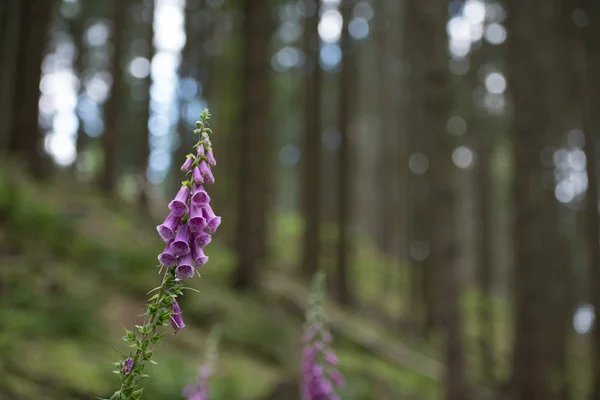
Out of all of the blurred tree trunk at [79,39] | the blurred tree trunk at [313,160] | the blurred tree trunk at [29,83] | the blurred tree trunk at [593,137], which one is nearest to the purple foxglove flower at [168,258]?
the blurred tree trunk at [29,83]

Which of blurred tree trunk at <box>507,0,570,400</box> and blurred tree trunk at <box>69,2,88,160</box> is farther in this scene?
blurred tree trunk at <box>69,2,88,160</box>

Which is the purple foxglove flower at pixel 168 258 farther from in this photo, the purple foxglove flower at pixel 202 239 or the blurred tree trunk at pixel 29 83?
the blurred tree trunk at pixel 29 83

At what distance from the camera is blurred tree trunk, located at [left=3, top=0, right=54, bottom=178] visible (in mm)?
10891

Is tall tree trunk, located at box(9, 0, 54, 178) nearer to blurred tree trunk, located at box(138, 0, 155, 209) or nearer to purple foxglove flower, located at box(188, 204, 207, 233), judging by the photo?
blurred tree trunk, located at box(138, 0, 155, 209)

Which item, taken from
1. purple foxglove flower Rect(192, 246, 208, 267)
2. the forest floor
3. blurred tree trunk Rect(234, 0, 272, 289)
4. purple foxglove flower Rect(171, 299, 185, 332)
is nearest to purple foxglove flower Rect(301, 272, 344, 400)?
purple foxglove flower Rect(171, 299, 185, 332)

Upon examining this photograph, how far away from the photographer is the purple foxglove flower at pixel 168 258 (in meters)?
2.20

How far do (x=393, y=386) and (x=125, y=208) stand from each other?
786 centimetres

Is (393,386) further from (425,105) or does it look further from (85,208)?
(85,208)

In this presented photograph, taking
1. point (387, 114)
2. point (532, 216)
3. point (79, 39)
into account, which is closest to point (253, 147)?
point (532, 216)

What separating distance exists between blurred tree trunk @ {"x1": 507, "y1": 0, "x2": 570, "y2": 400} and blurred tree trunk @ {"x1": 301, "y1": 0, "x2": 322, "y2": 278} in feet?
18.7

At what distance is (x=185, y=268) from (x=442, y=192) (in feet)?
17.5

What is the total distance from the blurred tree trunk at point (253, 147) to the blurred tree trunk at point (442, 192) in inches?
165

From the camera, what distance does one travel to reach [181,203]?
7.28ft

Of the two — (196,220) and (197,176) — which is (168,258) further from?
(197,176)
